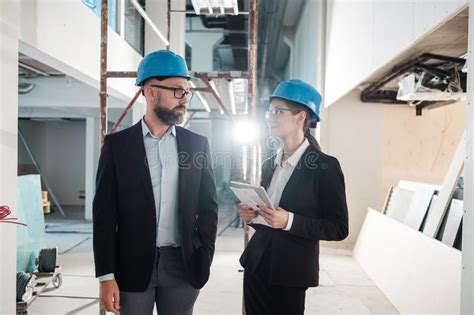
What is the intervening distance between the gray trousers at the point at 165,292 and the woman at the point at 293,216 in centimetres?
31

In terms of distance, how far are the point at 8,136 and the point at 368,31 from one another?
3.05 meters

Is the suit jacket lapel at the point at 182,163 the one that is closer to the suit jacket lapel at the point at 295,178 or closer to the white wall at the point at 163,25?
the suit jacket lapel at the point at 295,178

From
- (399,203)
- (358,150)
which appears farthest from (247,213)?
(358,150)

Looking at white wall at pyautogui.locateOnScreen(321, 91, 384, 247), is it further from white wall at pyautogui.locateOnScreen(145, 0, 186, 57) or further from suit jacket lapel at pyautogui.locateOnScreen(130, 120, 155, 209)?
suit jacket lapel at pyautogui.locateOnScreen(130, 120, 155, 209)

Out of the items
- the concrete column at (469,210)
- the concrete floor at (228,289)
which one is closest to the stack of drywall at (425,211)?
the concrete floor at (228,289)

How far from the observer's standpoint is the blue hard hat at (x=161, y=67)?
1.61 m

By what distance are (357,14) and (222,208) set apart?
6.69m

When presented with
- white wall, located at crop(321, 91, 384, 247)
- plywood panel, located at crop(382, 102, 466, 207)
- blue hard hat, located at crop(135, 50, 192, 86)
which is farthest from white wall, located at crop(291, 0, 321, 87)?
blue hard hat, located at crop(135, 50, 192, 86)

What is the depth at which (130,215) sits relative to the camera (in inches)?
58.3

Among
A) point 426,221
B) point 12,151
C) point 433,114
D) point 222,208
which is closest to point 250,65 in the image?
point 12,151

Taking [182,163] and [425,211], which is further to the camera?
[425,211]

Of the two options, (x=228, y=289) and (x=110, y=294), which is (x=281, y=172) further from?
(x=228, y=289)

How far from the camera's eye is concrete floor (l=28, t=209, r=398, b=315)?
11.4 feet

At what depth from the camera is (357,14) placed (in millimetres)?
4062
